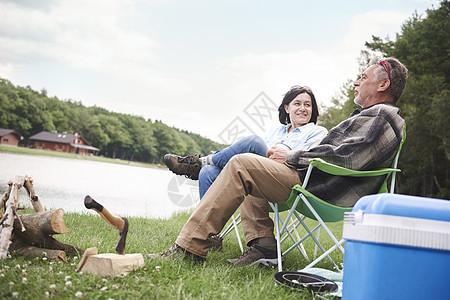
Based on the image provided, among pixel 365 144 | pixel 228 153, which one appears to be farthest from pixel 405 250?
pixel 228 153

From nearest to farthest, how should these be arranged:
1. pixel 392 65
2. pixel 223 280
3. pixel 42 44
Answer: pixel 223 280 → pixel 392 65 → pixel 42 44

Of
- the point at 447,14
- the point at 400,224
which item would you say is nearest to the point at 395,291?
the point at 400,224

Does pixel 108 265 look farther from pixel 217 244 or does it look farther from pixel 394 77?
pixel 394 77

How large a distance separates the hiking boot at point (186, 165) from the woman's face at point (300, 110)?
794 mm

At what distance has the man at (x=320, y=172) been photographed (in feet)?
6.70

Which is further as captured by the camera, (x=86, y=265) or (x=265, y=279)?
(x=265, y=279)

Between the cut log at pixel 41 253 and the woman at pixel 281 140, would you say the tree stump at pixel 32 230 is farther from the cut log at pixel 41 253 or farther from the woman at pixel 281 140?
the woman at pixel 281 140

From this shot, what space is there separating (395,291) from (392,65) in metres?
1.51

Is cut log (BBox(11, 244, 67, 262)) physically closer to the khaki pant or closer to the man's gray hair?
the khaki pant

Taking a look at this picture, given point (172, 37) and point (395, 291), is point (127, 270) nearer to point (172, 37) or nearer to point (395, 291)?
point (395, 291)

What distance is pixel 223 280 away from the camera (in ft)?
6.13

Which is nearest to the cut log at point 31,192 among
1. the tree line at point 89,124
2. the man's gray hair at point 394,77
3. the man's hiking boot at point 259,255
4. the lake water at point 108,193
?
the lake water at point 108,193

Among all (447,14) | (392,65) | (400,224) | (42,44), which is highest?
(42,44)

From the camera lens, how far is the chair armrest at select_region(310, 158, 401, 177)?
2014 millimetres
